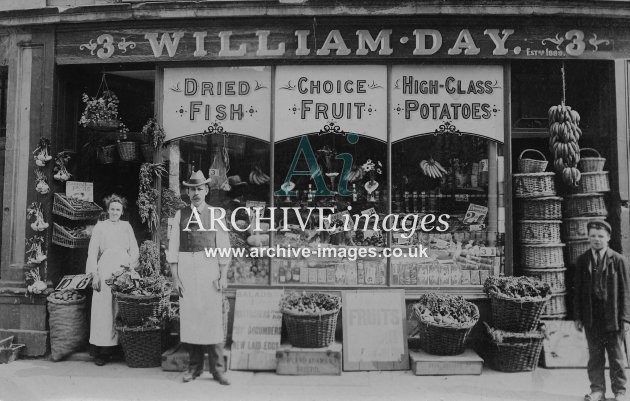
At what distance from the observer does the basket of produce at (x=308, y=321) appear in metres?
6.19

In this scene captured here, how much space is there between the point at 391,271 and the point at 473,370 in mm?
1757

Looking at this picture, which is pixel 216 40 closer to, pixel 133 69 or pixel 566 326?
pixel 133 69

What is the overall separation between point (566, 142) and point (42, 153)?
7560mm

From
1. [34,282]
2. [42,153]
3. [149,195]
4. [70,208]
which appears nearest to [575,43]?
[149,195]

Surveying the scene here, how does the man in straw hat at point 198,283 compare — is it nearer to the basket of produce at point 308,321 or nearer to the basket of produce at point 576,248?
the basket of produce at point 308,321

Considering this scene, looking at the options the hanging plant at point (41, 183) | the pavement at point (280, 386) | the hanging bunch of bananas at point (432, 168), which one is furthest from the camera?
the hanging bunch of bananas at point (432, 168)

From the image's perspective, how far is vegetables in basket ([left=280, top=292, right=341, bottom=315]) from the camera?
6.29m

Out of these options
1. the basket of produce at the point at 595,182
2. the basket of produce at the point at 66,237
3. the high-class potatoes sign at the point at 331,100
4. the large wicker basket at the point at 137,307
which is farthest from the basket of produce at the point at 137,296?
the basket of produce at the point at 595,182

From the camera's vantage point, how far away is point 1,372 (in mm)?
6352


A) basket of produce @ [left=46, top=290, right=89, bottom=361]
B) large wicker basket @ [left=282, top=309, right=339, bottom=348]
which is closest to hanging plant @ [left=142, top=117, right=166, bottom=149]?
basket of produce @ [left=46, top=290, right=89, bottom=361]

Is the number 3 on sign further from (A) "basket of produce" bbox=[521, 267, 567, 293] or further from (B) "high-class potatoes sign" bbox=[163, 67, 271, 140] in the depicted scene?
(B) "high-class potatoes sign" bbox=[163, 67, 271, 140]

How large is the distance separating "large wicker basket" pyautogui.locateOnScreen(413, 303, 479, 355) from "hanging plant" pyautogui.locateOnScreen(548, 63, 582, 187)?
246cm

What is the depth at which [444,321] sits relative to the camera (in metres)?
6.27

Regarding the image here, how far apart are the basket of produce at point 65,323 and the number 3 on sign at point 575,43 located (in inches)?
309
